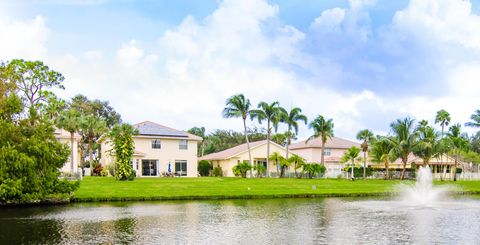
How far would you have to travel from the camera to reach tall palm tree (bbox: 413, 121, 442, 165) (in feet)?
206

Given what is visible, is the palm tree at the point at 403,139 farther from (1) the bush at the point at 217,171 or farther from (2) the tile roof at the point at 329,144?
(1) the bush at the point at 217,171

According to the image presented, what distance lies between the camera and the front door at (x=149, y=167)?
62.9 metres

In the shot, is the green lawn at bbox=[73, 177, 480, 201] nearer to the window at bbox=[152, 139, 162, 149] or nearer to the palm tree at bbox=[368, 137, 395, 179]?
the palm tree at bbox=[368, 137, 395, 179]

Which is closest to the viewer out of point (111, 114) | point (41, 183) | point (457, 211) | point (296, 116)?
point (457, 211)

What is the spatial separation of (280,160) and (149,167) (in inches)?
643

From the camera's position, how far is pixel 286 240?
1964 cm

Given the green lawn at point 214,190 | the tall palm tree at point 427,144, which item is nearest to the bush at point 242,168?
the green lawn at point 214,190

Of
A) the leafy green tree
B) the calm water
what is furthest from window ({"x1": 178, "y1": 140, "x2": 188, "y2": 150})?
the calm water

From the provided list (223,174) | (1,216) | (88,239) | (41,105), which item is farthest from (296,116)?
(88,239)

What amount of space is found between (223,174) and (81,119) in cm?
2219

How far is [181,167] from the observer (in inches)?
2547

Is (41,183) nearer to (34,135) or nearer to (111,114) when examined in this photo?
(34,135)

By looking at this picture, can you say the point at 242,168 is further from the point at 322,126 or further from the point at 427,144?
the point at 427,144

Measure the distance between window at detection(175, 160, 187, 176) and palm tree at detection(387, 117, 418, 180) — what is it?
26.7m
